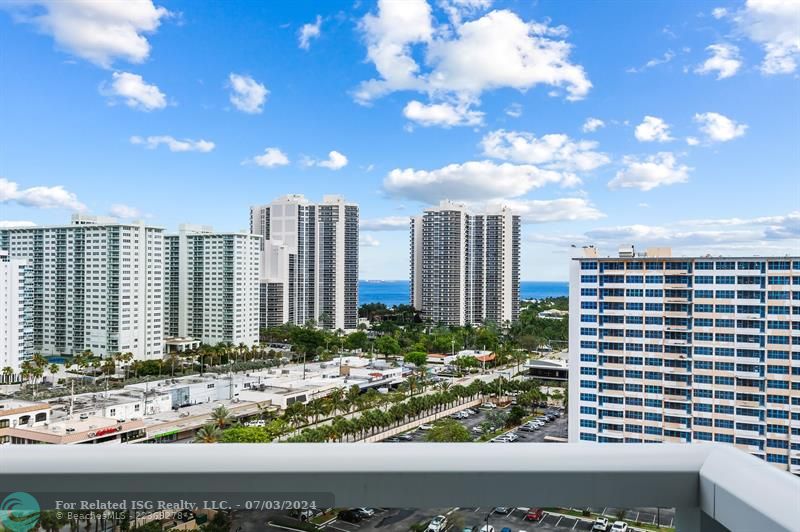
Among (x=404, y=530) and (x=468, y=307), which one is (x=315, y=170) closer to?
(x=468, y=307)

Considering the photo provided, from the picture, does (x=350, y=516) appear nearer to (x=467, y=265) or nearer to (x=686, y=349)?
(x=686, y=349)

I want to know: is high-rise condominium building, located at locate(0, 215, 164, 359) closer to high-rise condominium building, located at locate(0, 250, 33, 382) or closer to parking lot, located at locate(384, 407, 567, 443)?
high-rise condominium building, located at locate(0, 250, 33, 382)

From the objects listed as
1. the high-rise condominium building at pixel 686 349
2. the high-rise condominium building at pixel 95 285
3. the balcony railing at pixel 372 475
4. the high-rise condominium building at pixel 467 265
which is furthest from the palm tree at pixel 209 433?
the high-rise condominium building at pixel 467 265

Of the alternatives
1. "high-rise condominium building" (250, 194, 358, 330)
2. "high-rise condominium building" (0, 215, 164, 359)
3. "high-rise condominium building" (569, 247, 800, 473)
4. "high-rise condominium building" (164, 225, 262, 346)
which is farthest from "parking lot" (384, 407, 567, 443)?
"high-rise condominium building" (250, 194, 358, 330)

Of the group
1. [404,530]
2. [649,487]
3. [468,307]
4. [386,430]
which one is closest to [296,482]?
[404,530]

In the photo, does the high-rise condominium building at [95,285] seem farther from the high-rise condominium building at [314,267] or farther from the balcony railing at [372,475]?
the balcony railing at [372,475]
